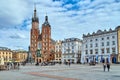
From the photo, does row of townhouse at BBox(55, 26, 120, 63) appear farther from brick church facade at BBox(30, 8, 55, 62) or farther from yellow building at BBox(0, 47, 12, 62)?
yellow building at BBox(0, 47, 12, 62)

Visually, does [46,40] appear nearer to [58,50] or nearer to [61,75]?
[58,50]

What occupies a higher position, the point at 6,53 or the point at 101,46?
the point at 101,46

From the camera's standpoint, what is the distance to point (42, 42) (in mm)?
136375

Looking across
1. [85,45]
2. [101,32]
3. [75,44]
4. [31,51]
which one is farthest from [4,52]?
[101,32]

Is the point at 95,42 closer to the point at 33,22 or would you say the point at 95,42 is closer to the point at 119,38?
the point at 119,38

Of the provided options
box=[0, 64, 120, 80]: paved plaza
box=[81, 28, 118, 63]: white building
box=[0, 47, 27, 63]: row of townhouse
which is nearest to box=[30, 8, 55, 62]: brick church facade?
box=[0, 47, 27, 63]: row of townhouse

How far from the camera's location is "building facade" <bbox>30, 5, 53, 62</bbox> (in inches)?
5240

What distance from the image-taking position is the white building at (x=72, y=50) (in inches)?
4243

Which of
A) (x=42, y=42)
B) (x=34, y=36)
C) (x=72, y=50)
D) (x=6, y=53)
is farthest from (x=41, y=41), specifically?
(x=72, y=50)

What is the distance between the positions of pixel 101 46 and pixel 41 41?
59371 millimetres

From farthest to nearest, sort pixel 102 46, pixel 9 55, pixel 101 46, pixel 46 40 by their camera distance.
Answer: pixel 9 55 < pixel 46 40 < pixel 101 46 < pixel 102 46

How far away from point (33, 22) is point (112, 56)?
78667 millimetres

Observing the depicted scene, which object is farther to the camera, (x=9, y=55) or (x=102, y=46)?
(x=9, y=55)

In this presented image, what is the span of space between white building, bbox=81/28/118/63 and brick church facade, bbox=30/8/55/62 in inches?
1655
